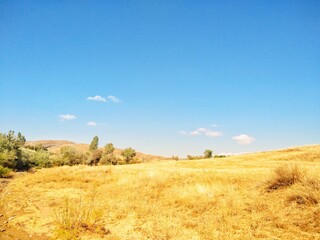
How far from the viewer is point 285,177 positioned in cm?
991

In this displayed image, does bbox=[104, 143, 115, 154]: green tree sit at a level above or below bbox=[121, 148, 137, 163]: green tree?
above

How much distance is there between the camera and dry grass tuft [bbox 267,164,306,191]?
384 inches

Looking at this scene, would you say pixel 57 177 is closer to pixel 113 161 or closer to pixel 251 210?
pixel 251 210

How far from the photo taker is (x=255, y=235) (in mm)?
6320

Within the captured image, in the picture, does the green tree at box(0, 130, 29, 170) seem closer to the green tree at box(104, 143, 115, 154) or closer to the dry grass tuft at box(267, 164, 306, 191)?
the dry grass tuft at box(267, 164, 306, 191)

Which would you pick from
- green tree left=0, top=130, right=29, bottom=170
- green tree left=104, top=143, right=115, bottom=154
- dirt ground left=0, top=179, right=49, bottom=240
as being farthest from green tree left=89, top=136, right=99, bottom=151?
dirt ground left=0, top=179, right=49, bottom=240

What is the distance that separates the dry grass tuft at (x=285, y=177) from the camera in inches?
384

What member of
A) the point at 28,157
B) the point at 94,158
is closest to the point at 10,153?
the point at 28,157

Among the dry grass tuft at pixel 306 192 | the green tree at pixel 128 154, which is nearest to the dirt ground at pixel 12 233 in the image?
the dry grass tuft at pixel 306 192

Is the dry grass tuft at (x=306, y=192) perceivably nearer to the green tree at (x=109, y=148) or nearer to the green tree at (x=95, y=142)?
the green tree at (x=109, y=148)

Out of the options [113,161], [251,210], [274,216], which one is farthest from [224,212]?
[113,161]

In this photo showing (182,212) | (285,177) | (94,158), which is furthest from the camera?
(94,158)

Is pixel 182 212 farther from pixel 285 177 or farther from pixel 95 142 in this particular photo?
pixel 95 142

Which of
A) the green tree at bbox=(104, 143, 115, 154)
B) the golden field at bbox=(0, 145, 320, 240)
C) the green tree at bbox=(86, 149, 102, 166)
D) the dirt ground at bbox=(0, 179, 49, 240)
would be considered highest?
the green tree at bbox=(104, 143, 115, 154)
